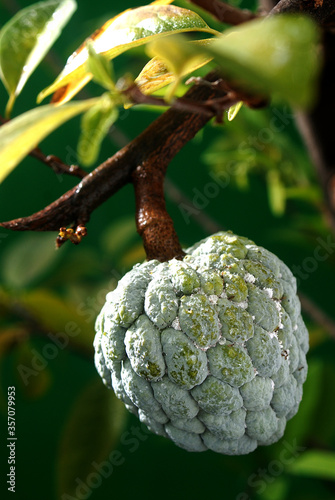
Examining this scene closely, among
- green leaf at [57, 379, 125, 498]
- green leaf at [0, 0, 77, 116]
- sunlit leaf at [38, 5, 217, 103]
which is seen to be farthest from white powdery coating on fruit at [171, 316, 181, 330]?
green leaf at [57, 379, 125, 498]

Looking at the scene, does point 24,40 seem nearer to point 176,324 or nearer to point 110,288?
point 176,324

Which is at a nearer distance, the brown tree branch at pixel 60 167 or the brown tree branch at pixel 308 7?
the brown tree branch at pixel 308 7

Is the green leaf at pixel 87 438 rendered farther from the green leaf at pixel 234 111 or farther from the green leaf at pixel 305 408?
the green leaf at pixel 234 111

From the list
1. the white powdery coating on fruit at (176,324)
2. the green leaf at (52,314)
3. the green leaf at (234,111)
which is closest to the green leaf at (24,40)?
the green leaf at (234,111)

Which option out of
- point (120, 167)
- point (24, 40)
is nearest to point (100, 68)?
point (120, 167)

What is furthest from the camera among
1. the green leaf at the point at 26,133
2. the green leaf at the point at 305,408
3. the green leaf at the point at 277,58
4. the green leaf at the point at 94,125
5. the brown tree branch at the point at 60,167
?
the green leaf at the point at 305,408
